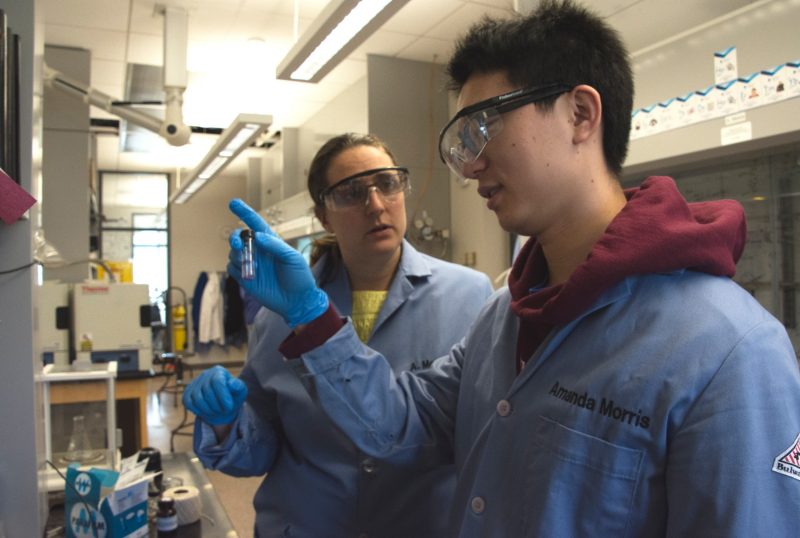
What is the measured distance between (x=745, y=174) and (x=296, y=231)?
4471mm

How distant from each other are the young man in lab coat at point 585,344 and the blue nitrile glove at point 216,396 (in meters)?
0.25

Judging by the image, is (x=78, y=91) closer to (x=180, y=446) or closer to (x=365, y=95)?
(x=365, y=95)

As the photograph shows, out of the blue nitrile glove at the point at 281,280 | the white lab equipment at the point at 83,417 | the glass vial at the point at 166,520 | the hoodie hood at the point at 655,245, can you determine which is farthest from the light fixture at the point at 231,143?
the hoodie hood at the point at 655,245

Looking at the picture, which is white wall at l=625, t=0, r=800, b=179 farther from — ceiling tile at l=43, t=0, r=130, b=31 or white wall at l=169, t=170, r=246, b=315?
white wall at l=169, t=170, r=246, b=315

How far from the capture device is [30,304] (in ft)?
4.52

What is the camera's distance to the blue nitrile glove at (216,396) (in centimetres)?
124

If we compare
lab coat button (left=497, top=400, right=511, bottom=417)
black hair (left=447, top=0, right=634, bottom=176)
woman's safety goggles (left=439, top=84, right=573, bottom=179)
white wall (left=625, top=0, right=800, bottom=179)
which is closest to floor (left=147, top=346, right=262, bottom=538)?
lab coat button (left=497, top=400, right=511, bottom=417)

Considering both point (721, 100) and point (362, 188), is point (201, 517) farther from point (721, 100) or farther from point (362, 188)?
point (721, 100)

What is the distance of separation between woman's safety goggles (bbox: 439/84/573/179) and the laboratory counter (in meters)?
1.19

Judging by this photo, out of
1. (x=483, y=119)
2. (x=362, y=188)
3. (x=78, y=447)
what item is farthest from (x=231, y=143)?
(x=483, y=119)

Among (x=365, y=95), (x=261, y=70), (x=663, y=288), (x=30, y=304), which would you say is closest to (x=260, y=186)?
(x=261, y=70)

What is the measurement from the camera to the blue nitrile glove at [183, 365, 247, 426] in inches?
48.8

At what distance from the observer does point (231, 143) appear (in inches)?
172

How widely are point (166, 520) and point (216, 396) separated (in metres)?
0.52
